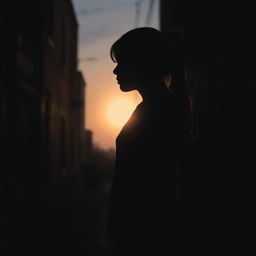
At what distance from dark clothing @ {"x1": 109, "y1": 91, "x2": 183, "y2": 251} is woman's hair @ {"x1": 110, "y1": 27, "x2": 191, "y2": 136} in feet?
0.49

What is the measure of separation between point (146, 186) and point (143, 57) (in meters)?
0.56

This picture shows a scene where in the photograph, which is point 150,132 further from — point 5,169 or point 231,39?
point 5,169

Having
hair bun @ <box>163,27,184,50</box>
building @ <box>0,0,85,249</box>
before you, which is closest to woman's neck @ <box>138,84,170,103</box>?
hair bun @ <box>163,27,184,50</box>

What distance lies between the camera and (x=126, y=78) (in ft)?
6.86

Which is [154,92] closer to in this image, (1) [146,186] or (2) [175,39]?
(2) [175,39]

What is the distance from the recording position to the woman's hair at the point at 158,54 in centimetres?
203

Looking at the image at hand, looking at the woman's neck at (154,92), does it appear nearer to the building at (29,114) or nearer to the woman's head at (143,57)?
the woman's head at (143,57)

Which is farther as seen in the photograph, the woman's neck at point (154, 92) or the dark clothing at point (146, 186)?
the woman's neck at point (154, 92)

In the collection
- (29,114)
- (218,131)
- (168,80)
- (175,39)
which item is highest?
(29,114)

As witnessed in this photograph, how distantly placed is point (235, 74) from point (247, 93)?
0.33m

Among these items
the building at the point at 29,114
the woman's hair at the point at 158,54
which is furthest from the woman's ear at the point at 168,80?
the building at the point at 29,114

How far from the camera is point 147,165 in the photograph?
1938 mm

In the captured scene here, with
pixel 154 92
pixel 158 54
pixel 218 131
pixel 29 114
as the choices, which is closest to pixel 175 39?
pixel 158 54

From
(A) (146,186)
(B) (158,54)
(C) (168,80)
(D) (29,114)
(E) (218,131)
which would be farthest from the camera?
(D) (29,114)
